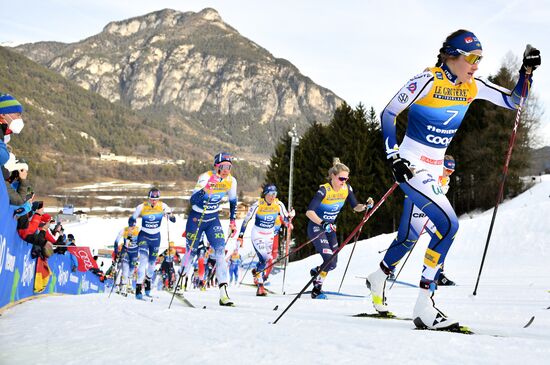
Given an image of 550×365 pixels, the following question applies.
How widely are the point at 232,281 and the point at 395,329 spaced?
57.0 ft

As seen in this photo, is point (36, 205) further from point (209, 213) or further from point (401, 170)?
point (401, 170)

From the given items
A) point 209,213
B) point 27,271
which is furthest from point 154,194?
point 27,271

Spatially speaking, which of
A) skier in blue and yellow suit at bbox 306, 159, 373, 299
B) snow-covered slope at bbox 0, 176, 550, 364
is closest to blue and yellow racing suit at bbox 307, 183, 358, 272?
skier in blue and yellow suit at bbox 306, 159, 373, 299

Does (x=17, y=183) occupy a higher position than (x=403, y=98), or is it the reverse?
(x=403, y=98)

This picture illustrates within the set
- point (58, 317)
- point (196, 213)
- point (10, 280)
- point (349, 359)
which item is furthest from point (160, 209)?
point (349, 359)

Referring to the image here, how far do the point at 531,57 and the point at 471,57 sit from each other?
2.36 ft

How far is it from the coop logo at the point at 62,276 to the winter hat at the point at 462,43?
10.1 m

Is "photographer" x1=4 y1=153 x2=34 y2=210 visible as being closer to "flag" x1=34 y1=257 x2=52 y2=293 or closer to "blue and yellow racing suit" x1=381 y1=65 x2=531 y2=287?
"flag" x1=34 y1=257 x2=52 y2=293

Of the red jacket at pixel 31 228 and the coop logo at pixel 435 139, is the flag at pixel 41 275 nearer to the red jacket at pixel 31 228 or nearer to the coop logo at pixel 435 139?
the red jacket at pixel 31 228

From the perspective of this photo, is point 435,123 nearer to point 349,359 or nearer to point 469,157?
point 349,359

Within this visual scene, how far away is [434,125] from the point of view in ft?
16.0

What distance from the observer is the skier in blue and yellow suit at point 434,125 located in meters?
4.39

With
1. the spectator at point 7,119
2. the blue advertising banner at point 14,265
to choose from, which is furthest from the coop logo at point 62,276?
the spectator at point 7,119

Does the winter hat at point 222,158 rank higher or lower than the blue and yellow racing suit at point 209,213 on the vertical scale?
higher
